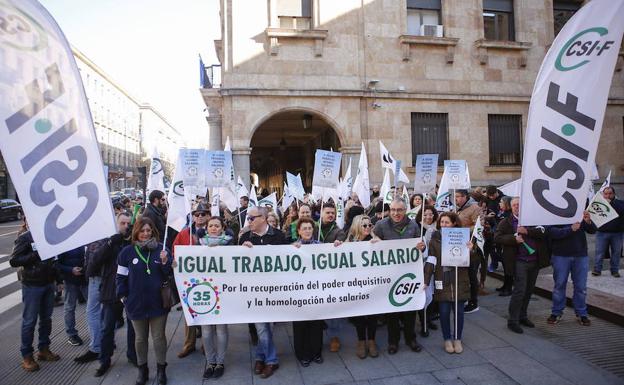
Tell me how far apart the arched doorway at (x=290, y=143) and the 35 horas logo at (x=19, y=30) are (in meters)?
11.4

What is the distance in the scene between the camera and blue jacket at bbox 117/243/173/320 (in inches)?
160

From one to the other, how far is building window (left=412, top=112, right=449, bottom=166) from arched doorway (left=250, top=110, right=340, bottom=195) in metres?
3.10

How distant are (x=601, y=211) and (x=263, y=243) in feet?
21.3

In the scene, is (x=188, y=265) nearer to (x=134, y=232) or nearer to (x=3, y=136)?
(x=134, y=232)

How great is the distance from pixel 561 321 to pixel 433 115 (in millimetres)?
10485

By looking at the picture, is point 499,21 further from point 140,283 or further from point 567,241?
point 140,283

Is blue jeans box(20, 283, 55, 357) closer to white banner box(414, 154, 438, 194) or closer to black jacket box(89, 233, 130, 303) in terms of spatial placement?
black jacket box(89, 233, 130, 303)

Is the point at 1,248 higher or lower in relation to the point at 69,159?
lower

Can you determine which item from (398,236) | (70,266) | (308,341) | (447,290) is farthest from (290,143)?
(308,341)

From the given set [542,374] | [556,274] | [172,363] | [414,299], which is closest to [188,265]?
[172,363]

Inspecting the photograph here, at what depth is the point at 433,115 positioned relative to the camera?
48.7 feet

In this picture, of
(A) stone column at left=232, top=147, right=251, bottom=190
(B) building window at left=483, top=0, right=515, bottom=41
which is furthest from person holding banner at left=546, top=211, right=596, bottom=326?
(B) building window at left=483, top=0, right=515, bottom=41

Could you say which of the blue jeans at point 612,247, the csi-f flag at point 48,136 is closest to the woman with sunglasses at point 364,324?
the csi-f flag at point 48,136

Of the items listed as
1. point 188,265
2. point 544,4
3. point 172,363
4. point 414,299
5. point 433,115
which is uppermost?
point 544,4
